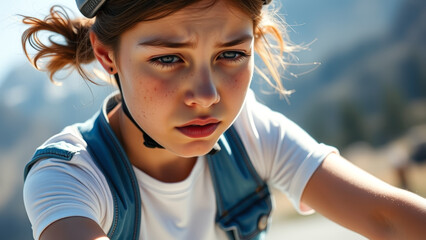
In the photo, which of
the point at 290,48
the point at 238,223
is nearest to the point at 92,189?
the point at 238,223

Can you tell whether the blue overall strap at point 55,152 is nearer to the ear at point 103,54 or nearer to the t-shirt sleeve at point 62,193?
the t-shirt sleeve at point 62,193

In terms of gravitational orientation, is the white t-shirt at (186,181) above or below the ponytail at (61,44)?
below

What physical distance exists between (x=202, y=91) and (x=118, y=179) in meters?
0.42

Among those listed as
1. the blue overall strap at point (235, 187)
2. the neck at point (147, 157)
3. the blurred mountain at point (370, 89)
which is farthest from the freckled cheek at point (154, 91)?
the blurred mountain at point (370, 89)

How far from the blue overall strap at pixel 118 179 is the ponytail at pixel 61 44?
0.19m

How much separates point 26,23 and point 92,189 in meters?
0.58

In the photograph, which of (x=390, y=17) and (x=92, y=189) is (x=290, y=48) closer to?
(x=92, y=189)

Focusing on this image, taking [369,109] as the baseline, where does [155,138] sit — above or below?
above

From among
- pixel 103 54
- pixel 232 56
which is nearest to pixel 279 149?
pixel 232 56

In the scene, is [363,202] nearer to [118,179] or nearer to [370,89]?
[118,179]

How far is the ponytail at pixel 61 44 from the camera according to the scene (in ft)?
Result: 5.16

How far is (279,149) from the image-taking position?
168 centimetres

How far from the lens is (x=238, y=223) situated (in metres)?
1.67

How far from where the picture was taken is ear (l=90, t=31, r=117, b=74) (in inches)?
58.1
